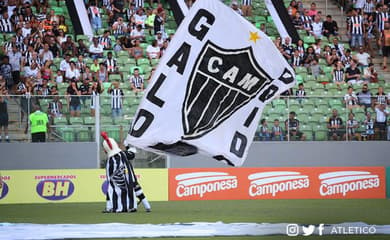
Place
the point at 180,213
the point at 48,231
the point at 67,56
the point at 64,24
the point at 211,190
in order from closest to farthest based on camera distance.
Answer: the point at 48,231 < the point at 180,213 < the point at 211,190 < the point at 67,56 < the point at 64,24

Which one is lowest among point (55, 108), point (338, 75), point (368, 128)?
point (368, 128)

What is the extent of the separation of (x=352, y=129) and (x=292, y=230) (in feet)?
50.8

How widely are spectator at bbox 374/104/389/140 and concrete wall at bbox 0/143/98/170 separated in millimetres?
8805

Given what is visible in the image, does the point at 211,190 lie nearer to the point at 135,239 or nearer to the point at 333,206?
the point at 333,206

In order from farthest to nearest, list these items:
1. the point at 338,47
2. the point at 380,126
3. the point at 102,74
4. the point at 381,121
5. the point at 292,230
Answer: the point at 338,47 → the point at 102,74 → the point at 380,126 → the point at 381,121 → the point at 292,230

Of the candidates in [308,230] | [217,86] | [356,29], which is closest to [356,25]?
[356,29]

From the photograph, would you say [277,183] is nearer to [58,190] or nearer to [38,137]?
[58,190]

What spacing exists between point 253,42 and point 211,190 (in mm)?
15871

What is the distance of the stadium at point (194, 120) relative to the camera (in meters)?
15.6

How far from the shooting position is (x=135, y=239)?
16453 mm

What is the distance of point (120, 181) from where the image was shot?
80.2 ft

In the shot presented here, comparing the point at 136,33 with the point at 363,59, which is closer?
the point at 136,33

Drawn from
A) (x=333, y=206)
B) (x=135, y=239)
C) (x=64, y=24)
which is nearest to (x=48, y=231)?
(x=135, y=239)

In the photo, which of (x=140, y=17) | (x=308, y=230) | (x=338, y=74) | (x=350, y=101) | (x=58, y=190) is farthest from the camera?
(x=140, y=17)
